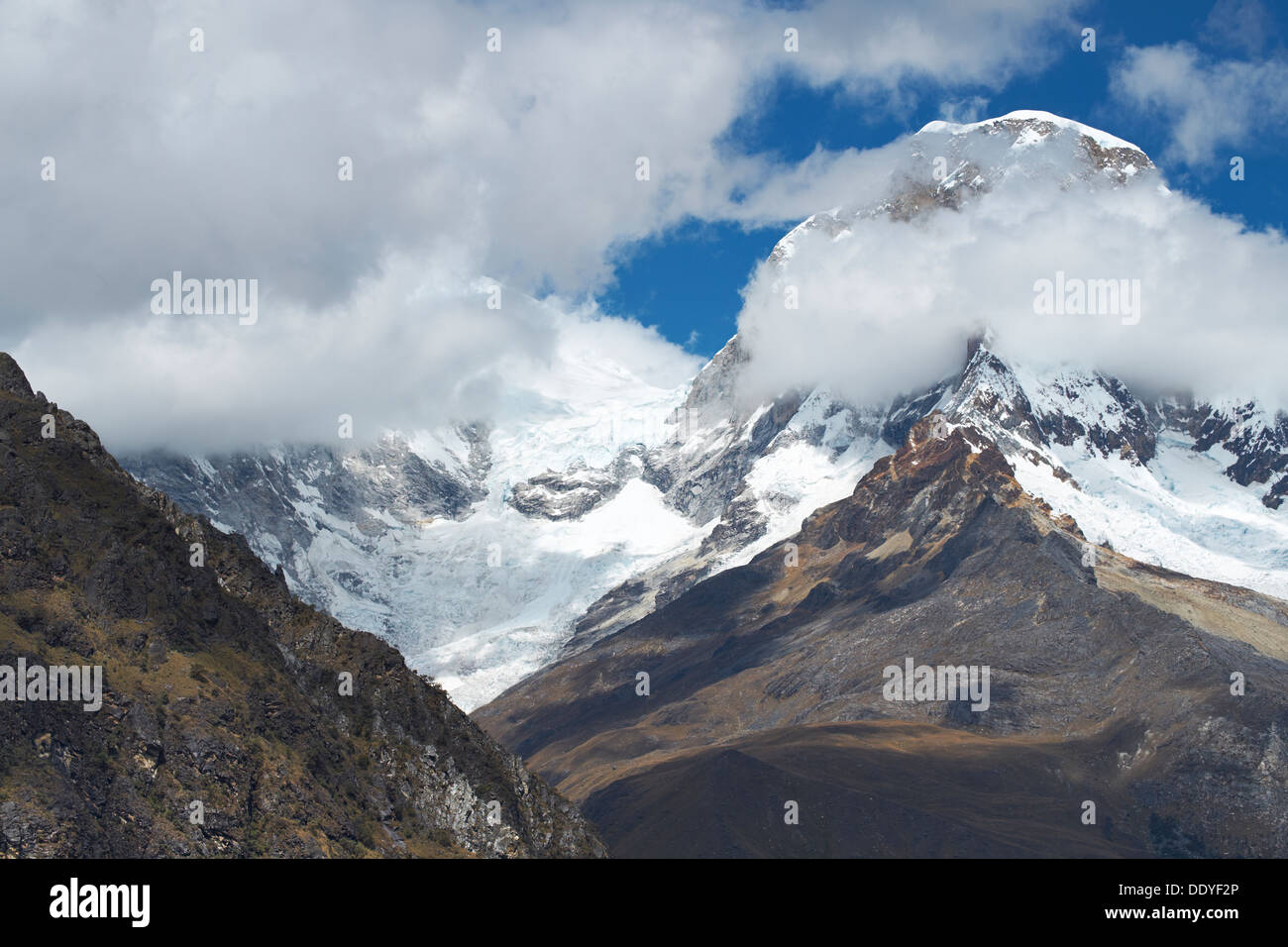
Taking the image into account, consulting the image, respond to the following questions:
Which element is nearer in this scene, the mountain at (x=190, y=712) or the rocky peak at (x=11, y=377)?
the mountain at (x=190, y=712)

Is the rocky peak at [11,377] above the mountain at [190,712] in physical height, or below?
above

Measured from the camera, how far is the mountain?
309 feet

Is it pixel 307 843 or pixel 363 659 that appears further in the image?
pixel 363 659

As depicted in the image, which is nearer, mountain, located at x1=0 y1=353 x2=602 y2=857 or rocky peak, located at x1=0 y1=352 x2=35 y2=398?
mountain, located at x1=0 y1=353 x2=602 y2=857

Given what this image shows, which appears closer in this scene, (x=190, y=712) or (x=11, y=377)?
(x=190, y=712)

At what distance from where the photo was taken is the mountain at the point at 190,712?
94312 mm

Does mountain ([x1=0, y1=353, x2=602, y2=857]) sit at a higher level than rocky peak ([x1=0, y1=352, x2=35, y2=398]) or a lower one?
lower

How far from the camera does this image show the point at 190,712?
345 ft

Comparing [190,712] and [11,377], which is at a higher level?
[11,377]
